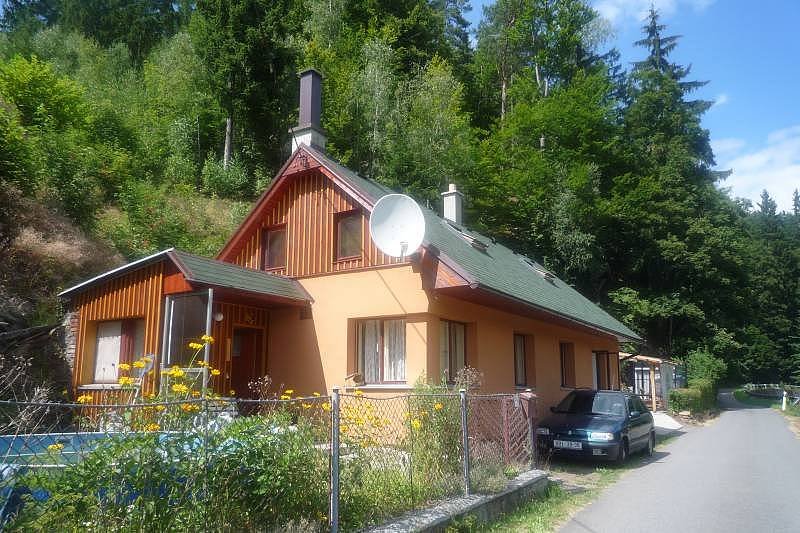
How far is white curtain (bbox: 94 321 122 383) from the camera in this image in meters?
12.2

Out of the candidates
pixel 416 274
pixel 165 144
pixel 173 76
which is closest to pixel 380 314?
pixel 416 274

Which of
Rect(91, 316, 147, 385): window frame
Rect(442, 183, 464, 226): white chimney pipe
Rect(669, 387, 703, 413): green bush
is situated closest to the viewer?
Rect(91, 316, 147, 385): window frame

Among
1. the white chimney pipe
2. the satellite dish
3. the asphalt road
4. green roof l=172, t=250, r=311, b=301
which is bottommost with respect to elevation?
the asphalt road

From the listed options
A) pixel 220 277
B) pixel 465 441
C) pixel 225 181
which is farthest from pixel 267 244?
pixel 225 181

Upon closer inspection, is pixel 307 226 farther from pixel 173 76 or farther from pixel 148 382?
pixel 173 76

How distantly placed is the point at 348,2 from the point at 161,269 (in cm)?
2699

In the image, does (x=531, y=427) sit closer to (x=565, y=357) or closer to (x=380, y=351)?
(x=380, y=351)

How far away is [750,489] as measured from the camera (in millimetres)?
10023

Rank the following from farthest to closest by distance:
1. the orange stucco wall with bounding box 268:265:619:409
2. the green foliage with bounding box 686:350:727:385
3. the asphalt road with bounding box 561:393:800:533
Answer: the green foliage with bounding box 686:350:727:385, the orange stucco wall with bounding box 268:265:619:409, the asphalt road with bounding box 561:393:800:533

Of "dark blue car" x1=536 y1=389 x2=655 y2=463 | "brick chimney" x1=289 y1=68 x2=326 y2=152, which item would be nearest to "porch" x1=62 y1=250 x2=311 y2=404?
"brick chimney" x1=289 y1=68 x2=326 y2=152

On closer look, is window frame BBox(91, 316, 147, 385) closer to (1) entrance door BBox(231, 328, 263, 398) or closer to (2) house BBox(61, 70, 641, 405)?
(2) house BBox(61, 70, 641, 405)

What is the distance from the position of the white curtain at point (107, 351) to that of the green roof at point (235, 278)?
275 centimetres

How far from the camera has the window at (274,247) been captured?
1448 cm

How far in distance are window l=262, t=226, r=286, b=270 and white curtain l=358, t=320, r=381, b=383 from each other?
3.18 metres
